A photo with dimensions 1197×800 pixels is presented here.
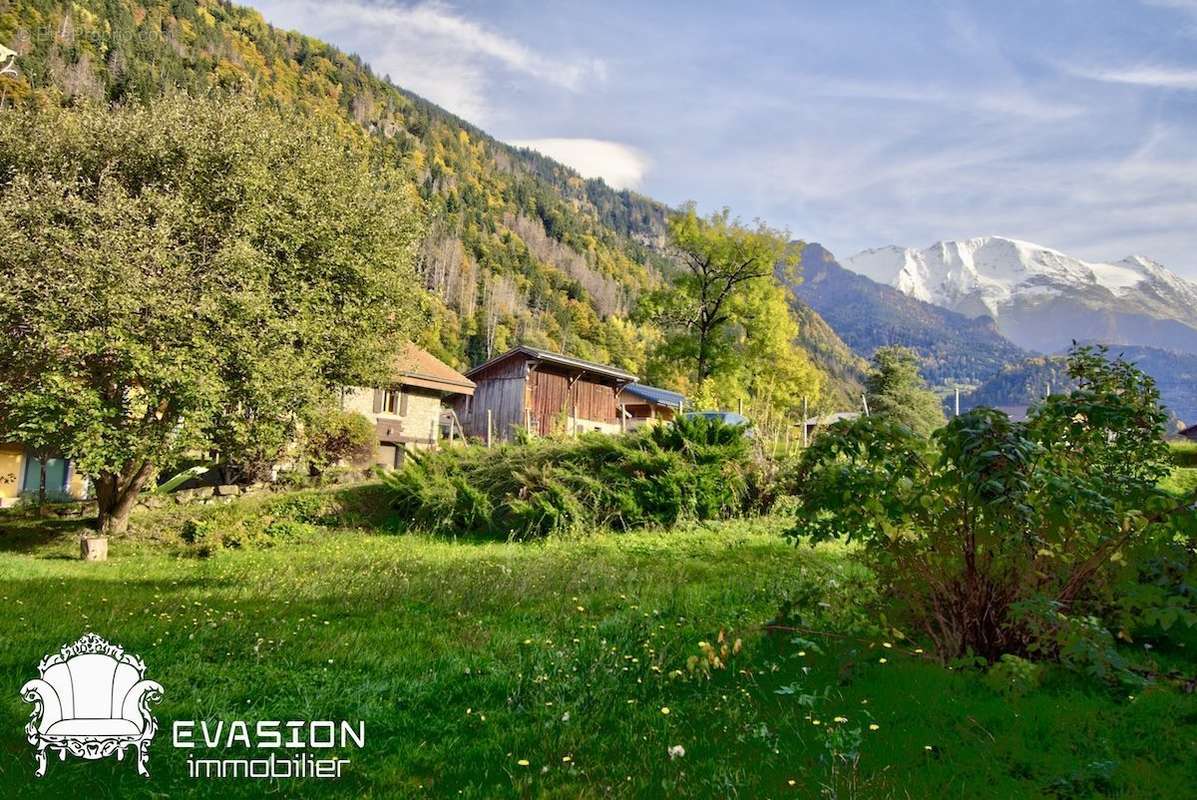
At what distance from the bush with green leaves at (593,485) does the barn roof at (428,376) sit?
48.0 feet

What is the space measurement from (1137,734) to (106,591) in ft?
34.1

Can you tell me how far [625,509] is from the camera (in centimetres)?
1441

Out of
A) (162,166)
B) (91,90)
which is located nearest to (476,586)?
(162,166)

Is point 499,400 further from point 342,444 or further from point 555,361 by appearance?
point 342,444

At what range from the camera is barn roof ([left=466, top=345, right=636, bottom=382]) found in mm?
34125

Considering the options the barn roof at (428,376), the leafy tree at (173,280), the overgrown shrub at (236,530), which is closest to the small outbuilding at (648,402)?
the barn roof at (428,376)

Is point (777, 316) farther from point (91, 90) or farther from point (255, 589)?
point (91, 90)

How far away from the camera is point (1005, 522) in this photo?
391cm

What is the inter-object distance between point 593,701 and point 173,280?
13496 mm

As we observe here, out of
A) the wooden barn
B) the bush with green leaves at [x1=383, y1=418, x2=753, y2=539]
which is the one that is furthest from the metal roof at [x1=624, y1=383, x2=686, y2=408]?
the bush with green leaves at [x1=383, y1=418, x2=753, y2=539]

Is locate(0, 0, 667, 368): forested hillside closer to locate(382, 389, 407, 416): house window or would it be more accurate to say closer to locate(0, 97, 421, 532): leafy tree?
locate(382, 389, 407, 416): house window

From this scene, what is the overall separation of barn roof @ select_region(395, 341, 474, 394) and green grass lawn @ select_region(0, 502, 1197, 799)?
2329 centimetres

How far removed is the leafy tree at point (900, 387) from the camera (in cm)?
5550

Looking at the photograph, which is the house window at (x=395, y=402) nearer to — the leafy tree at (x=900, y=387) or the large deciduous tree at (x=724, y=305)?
the large deciduous tree at (x=724, y=305)
